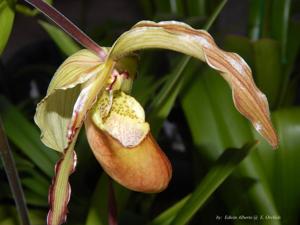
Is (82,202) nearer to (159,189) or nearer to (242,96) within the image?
(159,189)

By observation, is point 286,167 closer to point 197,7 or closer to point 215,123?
Answer: point 215,123

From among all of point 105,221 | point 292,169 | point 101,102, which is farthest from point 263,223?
point 101,102

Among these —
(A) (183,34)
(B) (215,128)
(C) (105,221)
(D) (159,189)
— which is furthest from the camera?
(B) (215,128)

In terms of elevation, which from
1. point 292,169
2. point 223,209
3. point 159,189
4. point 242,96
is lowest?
point 223,209

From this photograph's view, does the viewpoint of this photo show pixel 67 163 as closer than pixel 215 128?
Yes

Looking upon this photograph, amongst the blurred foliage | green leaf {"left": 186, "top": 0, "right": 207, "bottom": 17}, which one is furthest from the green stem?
green leaf {"left": 186, "top": 0, "right": 207, "bottom": 17}

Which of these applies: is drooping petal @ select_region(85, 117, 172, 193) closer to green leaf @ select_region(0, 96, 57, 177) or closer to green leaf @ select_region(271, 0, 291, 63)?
green leaf @ select_region(0, 96, 57, 177)
